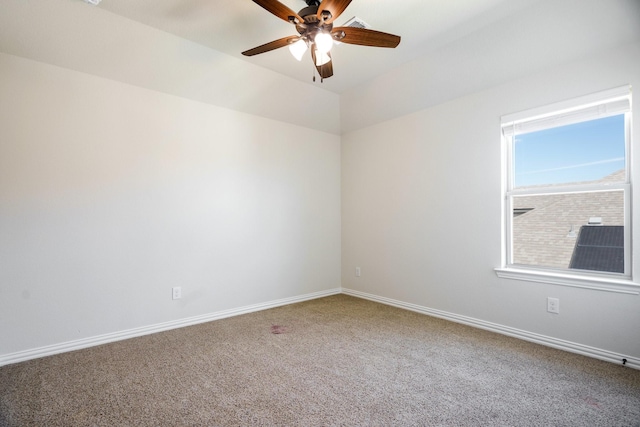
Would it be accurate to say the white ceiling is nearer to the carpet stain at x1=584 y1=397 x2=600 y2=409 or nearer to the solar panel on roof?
the solar panel on roof

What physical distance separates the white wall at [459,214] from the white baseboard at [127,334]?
1.39 m

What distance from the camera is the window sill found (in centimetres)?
218

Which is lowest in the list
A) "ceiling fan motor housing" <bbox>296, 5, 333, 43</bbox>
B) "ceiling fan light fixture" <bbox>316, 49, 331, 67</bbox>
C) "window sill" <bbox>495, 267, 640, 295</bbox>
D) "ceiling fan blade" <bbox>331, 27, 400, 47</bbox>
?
"window sill" <bbox>495, 267, 640, 295</bbox>

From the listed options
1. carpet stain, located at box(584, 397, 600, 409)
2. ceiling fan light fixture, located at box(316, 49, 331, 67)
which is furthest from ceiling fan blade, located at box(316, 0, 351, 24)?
carpet stain, located at box(584, 397, 600, 409)

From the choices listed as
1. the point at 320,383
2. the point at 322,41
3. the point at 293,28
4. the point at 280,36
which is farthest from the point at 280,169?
the point at 320,383

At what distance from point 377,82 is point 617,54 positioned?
1.97 m

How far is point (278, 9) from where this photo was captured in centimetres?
177

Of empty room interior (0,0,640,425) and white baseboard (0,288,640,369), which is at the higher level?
empty room interior (0,0,640,425)

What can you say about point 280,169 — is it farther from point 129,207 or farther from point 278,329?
point 278,329

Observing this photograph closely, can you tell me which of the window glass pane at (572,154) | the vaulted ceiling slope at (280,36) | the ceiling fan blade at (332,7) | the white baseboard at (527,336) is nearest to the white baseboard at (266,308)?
the white baseboard at (527,336)

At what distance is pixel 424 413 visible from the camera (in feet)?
5.48

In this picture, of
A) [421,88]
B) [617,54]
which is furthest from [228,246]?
[617,54]

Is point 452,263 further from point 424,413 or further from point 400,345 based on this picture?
point 424,413

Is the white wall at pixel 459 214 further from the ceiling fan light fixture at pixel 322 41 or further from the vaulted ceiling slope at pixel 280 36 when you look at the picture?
the ceiling fan light fixture at pixel 322 41
